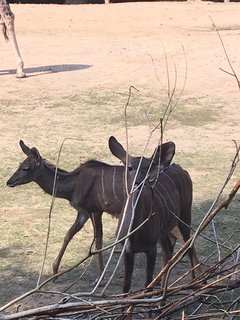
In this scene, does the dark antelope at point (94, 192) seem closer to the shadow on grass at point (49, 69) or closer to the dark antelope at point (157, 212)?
the dark antelope at point (157, 212)

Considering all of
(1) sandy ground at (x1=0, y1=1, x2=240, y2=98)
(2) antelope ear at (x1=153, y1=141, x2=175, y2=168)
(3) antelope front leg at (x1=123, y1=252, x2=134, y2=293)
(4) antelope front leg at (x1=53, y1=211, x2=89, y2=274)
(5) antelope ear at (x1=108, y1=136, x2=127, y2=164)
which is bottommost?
(1) sandy ground at (x1=0, y1=1, x2=240, y2=98)

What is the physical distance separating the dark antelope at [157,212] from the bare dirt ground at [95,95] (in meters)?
0.73

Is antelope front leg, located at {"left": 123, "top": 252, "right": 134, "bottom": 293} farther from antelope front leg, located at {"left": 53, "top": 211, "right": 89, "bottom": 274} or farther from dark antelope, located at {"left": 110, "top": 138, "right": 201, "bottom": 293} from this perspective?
antelope front leg, located at {"left": 53, "top": 211, "right": 89, "bottom": 274}

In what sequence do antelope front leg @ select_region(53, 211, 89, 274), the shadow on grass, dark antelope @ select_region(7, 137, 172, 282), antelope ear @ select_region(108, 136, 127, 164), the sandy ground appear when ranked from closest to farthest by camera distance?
1. antelope ear @ select_region(108, 136, 127, 164)
2. dark antelope @ select_region(7, 137, 172, 282)
3. antelope front leg @ select_region(53, 211, 89, 274)
4. the sandy ground
5. the shadow on grass

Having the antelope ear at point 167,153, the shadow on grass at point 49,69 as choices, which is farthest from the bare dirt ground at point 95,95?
the antelope ear at point 167,153

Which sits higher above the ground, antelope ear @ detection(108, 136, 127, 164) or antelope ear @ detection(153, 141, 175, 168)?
antelope ear @ detection(153, 141, 175, 168)

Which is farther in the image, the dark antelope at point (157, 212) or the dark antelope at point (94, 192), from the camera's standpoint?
the dark antelope at point (94, 192)

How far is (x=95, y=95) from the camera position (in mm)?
11352

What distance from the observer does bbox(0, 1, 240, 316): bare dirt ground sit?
258 inches

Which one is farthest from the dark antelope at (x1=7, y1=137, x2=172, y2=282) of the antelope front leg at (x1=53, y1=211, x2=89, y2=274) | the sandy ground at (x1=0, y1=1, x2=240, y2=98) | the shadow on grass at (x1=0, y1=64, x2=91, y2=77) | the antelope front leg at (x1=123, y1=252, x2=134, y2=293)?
the shadow on grass at (x1=0, y1=64, x2=91, y2=77)

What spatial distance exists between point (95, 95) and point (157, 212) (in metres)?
6.76

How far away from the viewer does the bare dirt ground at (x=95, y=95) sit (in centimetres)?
655

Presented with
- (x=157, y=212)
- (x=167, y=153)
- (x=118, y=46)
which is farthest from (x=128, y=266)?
(x=118, y=46)

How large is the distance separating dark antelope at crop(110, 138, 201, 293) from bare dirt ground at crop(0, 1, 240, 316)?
2.39ft
